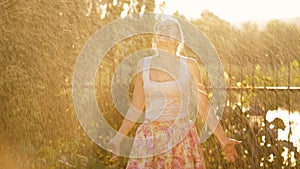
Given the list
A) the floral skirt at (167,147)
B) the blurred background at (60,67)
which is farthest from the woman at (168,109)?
the blurred background at (60,67)

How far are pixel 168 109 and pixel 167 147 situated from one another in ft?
0.77

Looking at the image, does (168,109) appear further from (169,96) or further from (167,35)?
(167,35)

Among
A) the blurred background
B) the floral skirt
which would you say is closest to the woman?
the floral skirt

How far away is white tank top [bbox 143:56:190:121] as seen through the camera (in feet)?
12.5

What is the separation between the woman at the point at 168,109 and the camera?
379 centimetres

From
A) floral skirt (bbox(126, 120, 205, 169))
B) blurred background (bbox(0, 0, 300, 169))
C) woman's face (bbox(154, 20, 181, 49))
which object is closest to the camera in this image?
woman's face (bbox(154, 20, 181, 49))

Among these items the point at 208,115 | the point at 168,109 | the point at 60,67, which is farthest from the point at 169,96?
the point at 60,67

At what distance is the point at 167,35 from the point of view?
3789 millimetres

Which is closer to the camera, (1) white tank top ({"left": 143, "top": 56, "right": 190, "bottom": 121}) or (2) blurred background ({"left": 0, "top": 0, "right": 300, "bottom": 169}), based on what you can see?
(1) white tank top ({"left": 143, "top": 56, "right": 190, "bottom": 121})

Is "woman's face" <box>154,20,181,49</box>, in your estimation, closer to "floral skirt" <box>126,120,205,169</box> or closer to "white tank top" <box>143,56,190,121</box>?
"white tank top" <box>143,56,190,121</box>

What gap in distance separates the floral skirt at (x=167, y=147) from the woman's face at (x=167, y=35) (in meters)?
0.44

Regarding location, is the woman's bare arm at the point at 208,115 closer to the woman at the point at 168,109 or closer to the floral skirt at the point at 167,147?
the woman at the point at 168,109

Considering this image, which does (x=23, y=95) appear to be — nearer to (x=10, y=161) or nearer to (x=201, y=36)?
(x=10, y=161)

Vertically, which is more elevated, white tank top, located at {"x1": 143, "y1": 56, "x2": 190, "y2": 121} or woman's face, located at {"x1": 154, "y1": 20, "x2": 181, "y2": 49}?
woman's face, located at {"x1": 154, "y1": 20, "x2": 181, "y2": 49}
